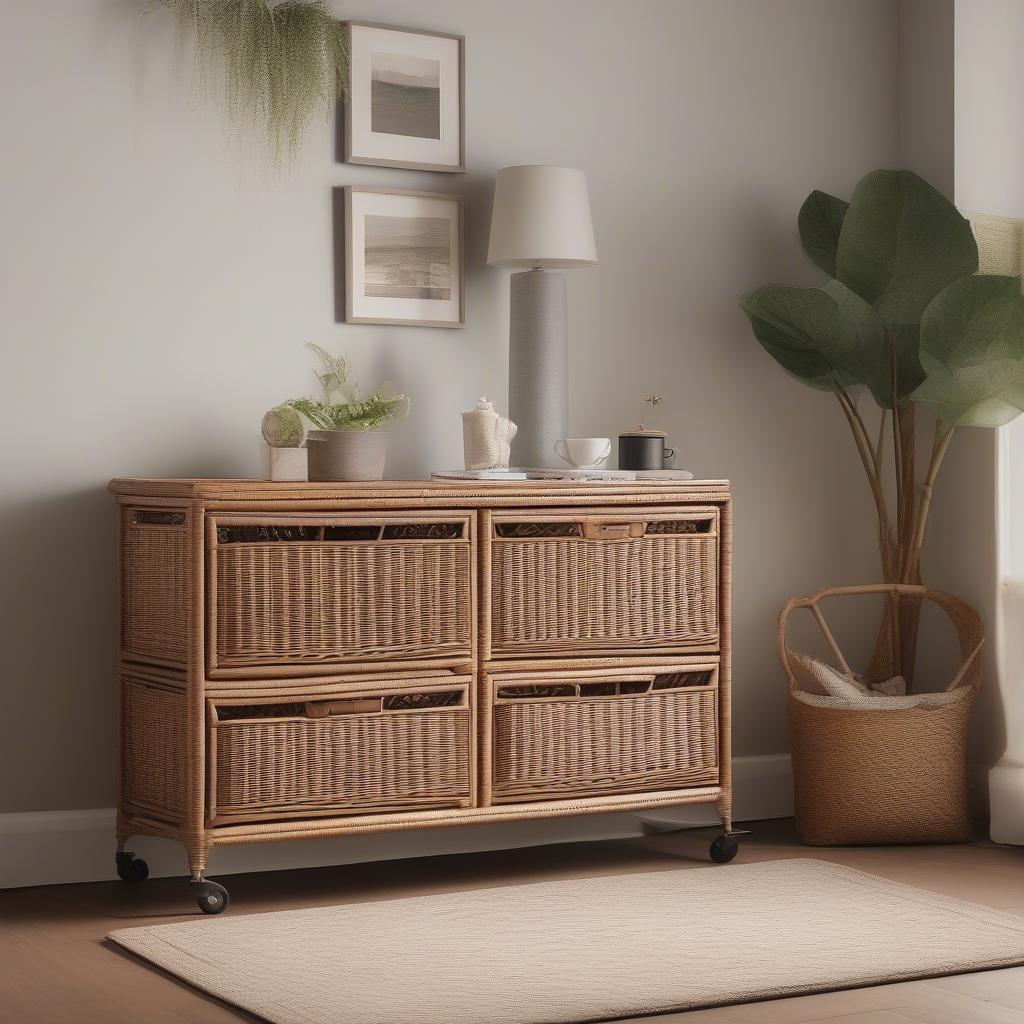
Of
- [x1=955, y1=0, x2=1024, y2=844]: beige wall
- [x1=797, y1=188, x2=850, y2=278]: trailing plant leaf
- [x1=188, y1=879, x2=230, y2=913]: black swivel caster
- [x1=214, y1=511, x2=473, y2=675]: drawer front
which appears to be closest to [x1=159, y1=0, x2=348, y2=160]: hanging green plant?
[x1=214, y1=511, x2=473, y2=675]: drawer front

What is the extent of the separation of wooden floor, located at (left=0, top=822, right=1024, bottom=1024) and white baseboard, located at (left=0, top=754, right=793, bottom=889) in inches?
1.5

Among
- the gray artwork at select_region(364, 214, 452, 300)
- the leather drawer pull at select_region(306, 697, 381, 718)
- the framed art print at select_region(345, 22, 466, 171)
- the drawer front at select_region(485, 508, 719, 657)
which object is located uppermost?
the framed art print at select_region(345, 22, 466, 171)

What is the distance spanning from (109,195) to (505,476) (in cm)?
104

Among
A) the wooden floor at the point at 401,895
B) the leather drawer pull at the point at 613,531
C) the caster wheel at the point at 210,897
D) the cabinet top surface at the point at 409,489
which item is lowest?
the wooden floor at the point at 401,895

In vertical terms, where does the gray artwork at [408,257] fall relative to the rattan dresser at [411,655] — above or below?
above

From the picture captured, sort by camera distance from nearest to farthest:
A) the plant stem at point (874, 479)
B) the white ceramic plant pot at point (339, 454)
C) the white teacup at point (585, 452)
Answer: the white ceramic plant pot at point (339, 454) → the white teacup at point (585, 452) → the plant stem at point (874, 479)

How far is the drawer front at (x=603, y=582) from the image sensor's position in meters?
3.35

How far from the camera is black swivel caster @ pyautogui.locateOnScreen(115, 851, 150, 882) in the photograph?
11.0ft

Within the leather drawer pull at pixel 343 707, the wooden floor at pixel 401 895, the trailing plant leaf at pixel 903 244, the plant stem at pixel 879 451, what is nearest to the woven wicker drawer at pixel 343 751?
the leather drawer pull at pixel 343 707

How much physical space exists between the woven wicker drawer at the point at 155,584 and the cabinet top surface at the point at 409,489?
0.19 ft

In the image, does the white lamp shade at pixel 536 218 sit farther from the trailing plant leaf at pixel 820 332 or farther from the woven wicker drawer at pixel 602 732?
the woven wicker drawer at pixel 602 732

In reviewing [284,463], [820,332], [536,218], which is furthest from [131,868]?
[820,332]

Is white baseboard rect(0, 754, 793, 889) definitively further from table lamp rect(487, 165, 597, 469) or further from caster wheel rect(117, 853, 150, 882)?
table lamp rect(487, 165, 597, 469)

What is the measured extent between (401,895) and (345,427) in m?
0.99
